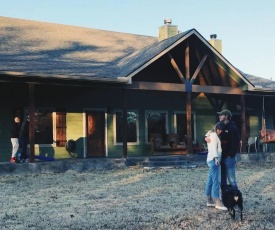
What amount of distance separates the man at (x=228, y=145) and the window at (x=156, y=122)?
39.8 feet

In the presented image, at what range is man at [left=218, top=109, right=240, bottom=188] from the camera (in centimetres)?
765

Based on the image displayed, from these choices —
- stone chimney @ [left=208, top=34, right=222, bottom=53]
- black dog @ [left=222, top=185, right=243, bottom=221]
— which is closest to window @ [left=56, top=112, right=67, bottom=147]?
stone chimney @ [left=208, top=34, right=222, bottom=53]

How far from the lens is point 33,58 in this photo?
16.6 m

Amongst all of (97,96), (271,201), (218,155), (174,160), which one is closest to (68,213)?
(218,155)

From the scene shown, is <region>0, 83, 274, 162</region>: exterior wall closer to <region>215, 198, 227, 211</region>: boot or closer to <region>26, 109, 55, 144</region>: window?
<region>26, 109, 55, 144</region>: window

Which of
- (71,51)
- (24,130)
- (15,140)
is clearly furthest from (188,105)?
(15,140)

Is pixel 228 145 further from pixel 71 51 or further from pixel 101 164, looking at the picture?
pixel 71 51

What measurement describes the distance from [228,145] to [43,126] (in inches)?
430

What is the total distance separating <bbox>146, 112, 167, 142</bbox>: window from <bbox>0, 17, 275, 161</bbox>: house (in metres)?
0.05

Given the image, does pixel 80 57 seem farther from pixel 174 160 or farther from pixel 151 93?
pixel 174 160

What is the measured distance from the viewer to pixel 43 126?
1719 centimetres

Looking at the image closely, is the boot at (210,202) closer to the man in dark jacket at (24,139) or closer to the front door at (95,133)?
the man in dark jacket at (24,139)

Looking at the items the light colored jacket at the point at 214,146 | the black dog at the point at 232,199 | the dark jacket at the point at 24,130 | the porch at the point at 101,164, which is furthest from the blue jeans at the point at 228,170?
the dark jacket at the point at 24,130

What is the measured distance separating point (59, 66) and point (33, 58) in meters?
1.28
